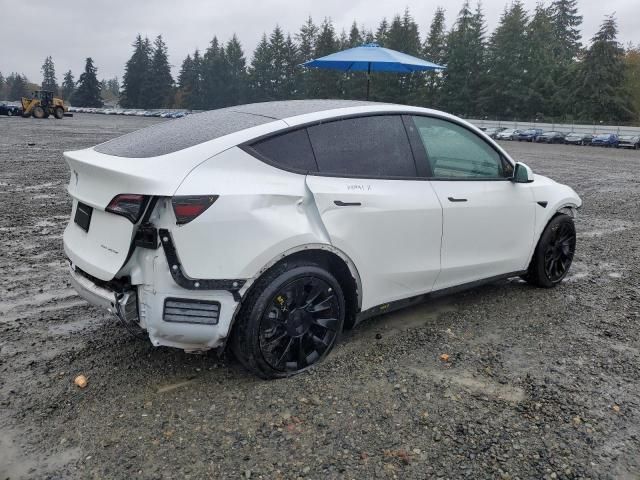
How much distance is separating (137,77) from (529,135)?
246ft

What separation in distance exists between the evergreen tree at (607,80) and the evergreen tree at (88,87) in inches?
3176

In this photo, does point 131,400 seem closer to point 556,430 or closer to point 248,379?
point 248,379

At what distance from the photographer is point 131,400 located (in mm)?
2891

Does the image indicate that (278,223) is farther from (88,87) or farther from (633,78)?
(88,87)

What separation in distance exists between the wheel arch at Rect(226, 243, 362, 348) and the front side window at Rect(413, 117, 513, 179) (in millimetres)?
1021

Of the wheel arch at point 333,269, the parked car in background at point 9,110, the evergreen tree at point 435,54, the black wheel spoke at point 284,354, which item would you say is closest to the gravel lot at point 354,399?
the black wheel spoke at point 284,354

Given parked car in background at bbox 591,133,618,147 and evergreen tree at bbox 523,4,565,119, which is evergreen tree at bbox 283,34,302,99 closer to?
evergreen tree at bbox 523,4,565,119

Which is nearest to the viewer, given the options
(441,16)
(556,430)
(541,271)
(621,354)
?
(556,430)

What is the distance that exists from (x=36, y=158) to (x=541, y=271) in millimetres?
13412

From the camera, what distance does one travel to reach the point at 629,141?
35.2m

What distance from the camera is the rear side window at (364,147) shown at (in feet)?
10.7

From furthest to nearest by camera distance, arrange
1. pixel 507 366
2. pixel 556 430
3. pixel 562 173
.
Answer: pixel 562 173, pixel 507 366, pixel 556 430

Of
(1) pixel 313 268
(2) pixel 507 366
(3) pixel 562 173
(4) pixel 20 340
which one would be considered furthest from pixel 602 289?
(3) pixel 562 173

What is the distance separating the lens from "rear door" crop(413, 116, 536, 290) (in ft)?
12.4
